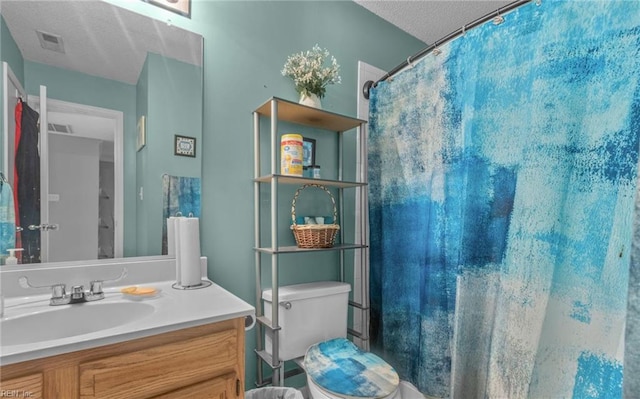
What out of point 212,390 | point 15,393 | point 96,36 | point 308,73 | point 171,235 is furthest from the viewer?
point 308,73

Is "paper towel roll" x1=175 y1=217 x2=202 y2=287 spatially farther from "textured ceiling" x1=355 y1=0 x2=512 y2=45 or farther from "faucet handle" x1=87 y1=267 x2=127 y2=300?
"textured ceiling" x1=355 y1=0 x2=512 y2=45

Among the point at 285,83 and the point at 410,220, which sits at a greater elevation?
the point at 285,83

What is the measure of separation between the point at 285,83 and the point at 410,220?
3.26ft

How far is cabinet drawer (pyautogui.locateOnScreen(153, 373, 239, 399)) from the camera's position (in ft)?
2.68

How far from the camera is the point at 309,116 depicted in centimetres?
156

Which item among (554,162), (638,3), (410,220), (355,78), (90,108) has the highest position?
(355,78)

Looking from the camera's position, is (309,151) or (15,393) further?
(309,151)

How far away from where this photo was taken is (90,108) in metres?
1.13

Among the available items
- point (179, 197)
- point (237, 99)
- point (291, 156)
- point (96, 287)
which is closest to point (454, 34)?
point (291, 156)

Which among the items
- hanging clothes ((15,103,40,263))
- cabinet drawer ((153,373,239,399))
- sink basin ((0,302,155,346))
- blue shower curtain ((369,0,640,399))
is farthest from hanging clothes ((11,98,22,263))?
blue shower curtain ((369,0,640,399))

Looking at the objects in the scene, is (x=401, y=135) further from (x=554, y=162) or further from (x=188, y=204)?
(x=188, y=204)

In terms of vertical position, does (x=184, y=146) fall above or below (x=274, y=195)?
above

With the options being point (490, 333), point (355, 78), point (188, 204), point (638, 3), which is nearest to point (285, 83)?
point (355, 78)

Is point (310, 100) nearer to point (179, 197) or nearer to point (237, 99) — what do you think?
point (237, 99)
